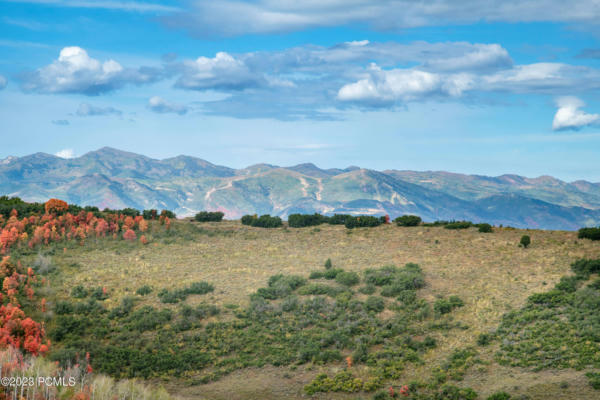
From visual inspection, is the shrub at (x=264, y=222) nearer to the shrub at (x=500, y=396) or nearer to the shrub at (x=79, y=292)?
the shrub at (x=79, y=292)

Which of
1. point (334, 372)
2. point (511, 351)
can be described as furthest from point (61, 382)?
point (511, 351)

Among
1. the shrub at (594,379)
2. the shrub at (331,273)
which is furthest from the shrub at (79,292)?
the shrub at (594,379)

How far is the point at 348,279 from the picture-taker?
1508 inches

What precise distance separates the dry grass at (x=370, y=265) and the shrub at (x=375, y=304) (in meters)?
3.68

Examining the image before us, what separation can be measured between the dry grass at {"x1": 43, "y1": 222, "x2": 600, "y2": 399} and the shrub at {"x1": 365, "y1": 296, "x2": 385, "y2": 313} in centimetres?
368

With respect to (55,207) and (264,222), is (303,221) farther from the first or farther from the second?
(55,207)

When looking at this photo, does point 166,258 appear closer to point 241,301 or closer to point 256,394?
point 241,301

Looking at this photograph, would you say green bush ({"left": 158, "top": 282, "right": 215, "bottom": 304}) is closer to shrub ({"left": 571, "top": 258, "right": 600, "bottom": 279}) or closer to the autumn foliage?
the autumn foliage

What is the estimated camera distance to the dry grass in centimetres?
2464

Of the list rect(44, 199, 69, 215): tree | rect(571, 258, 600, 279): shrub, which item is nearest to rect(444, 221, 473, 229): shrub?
rect(571, 258, 600, 279): shrub

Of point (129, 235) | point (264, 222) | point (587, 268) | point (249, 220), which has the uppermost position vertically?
point (249, 220)

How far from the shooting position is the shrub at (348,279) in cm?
3825

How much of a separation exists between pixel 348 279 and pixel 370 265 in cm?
512

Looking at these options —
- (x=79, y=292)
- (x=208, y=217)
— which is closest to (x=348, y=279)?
(x=79, y=292)
